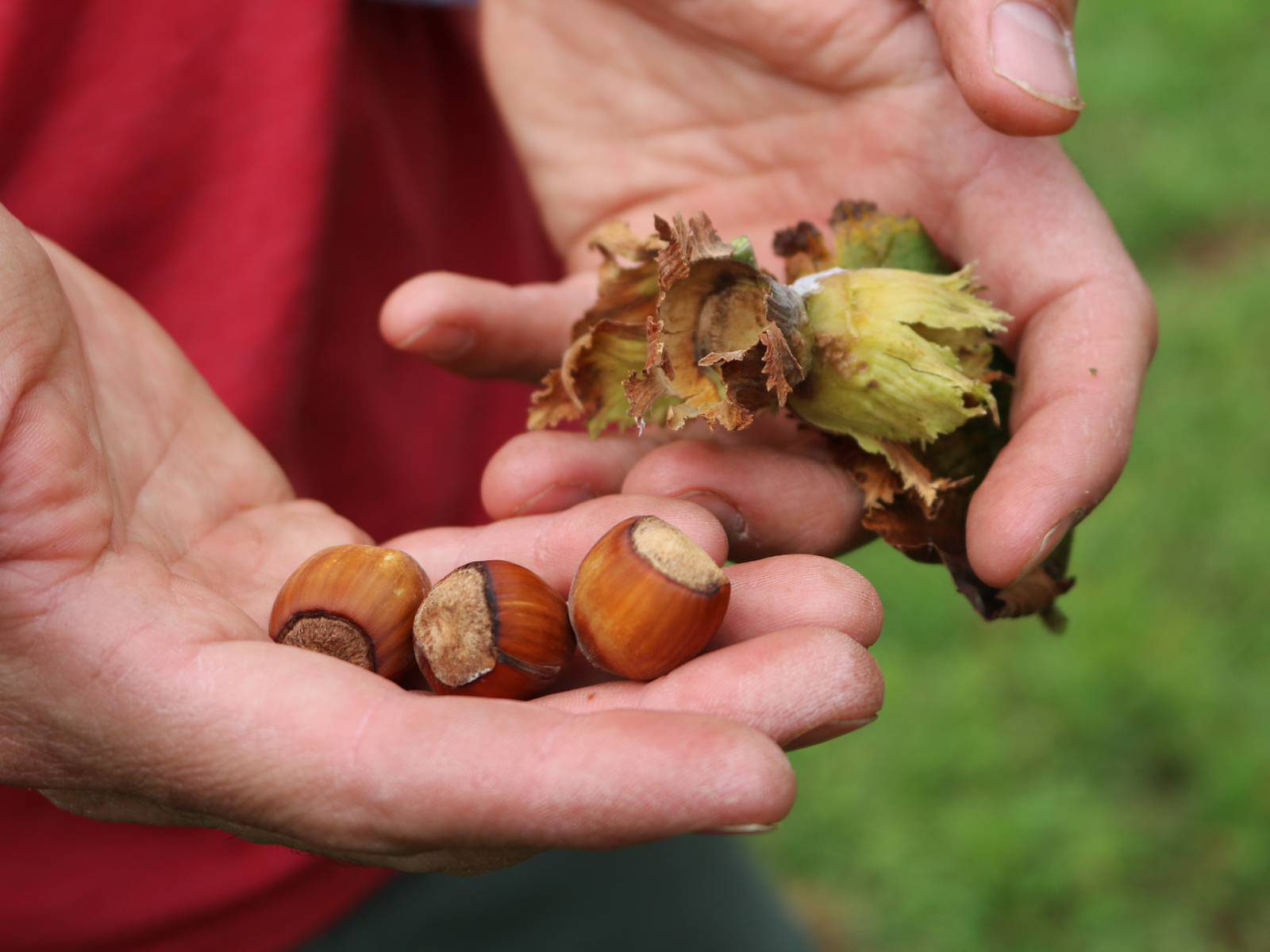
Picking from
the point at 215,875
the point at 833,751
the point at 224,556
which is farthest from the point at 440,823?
the point at 833,751

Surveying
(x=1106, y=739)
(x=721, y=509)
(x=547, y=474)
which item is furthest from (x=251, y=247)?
(x=1106, y=739)

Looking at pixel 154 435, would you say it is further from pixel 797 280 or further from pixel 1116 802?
pixel 1116 802

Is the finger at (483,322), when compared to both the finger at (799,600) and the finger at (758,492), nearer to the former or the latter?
the finger at (758,492)

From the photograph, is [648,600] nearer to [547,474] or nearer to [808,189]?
[547,474]

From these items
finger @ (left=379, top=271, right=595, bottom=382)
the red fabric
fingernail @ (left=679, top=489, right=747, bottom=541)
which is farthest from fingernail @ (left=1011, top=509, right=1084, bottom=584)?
the red fabric

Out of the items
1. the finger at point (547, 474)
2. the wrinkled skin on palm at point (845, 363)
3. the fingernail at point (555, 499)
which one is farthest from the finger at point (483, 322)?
the fingernail at point (555, 499)

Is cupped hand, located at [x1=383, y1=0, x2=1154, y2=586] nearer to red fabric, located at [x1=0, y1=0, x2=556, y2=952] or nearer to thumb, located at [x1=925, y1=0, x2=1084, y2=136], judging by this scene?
thumb, located at [x1=925, y1=0, x2=1084, y2=136]

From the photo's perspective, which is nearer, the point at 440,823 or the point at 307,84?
the point at 440,823
